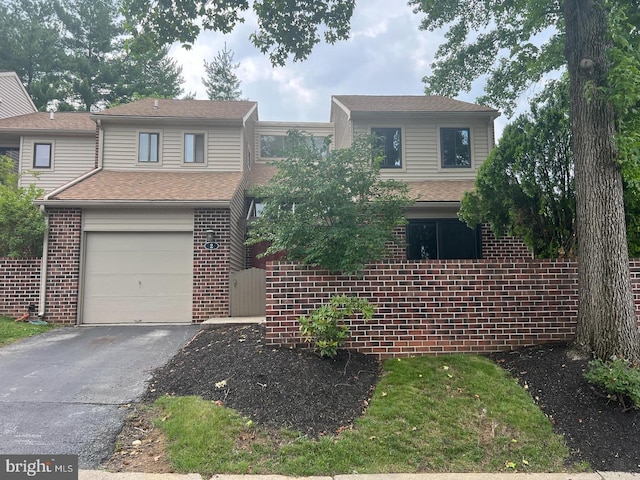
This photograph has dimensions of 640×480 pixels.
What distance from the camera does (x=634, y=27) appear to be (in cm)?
517

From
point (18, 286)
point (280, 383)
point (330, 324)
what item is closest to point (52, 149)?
point (18, 286)

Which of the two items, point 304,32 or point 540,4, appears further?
point 304,32

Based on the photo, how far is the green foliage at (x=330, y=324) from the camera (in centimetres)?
452

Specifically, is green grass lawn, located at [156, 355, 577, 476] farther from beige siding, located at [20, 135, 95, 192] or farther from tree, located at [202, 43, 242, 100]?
tree, located at [202, 43, 242, 100]

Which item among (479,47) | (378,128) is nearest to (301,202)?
(479,47)

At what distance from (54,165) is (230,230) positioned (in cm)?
860

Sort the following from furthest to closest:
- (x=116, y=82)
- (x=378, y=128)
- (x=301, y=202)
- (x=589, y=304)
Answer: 1. (x=116, y=82)
2. (x=378, y=128)
3. (x=301, y=202)
4. (x=589, y=304)

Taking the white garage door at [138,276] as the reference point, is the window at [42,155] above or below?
above

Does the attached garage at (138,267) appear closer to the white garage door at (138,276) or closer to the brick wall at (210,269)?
the white garage door at (138,276)

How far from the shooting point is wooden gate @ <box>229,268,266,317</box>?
934cm

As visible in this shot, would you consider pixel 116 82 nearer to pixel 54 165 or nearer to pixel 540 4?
pixel 54 165

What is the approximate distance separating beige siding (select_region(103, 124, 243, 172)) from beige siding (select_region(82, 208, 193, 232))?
254 cm

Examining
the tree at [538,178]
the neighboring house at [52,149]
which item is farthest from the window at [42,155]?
the tree at [538,178]

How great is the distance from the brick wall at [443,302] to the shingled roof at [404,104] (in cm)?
738
